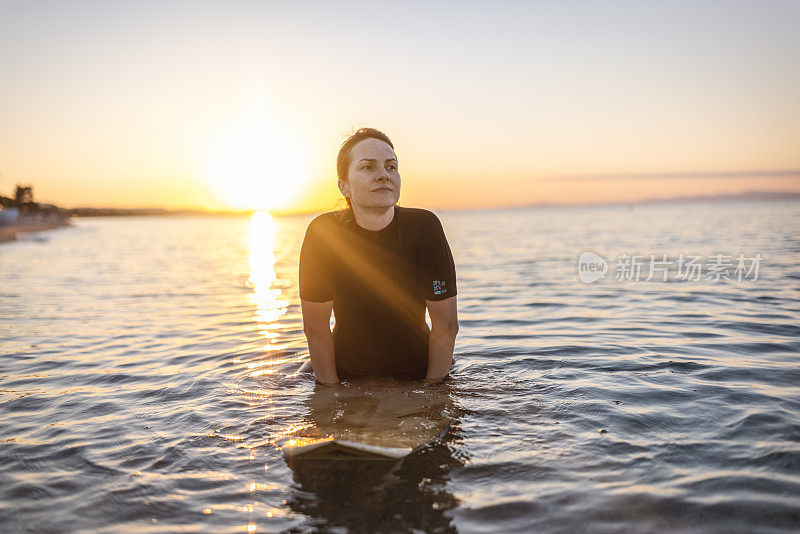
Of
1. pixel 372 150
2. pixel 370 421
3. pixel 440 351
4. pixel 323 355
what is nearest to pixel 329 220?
pixel 372 150

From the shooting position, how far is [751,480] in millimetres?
3734

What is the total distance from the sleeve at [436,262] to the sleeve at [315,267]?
40.0 inches

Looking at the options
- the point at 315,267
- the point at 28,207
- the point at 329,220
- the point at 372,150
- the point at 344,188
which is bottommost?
the point at 315,267

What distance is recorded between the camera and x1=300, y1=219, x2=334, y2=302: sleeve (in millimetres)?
5715

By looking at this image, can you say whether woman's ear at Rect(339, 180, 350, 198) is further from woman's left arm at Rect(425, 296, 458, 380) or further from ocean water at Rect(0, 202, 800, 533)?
ocean water at Rect(0, 202, 800, 533)

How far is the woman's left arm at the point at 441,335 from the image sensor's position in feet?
18.4

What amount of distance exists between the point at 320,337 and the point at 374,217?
1401mm

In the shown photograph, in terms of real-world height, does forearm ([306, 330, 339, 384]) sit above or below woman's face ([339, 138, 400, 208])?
below

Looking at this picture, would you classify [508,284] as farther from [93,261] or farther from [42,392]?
[93,261]

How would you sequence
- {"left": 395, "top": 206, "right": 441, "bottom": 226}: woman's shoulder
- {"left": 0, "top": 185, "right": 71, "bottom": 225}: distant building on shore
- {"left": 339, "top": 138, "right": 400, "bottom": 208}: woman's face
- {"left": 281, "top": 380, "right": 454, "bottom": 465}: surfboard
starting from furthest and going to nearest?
{"left": 0, "top": 185, "right": 71, "bottom": 225}: distant building on shore < {"left": 395, "top": 206, "right": 441, "bottom": 226}: woman's shoulder < {"left": 339, "top": 138, "right": 400, "bottom": 208}: woman's face < {"left": 281, "top": 380, "right": 454, "bottom": 465}: surfboard

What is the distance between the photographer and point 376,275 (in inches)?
226

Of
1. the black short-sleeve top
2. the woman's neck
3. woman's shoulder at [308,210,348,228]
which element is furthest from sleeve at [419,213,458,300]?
woman's shoulder at [308,210,348,228]

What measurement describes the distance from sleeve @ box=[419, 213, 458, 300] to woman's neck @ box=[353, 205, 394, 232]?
0.39 meters

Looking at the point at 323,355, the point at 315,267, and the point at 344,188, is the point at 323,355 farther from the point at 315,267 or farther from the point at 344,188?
the point at 344,188
